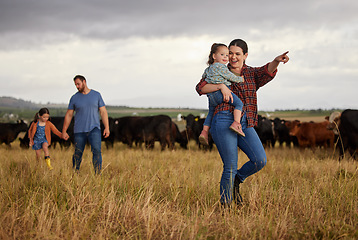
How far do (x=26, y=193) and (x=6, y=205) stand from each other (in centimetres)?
79

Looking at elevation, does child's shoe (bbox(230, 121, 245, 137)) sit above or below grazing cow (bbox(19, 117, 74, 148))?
above

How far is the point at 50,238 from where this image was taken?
323cm

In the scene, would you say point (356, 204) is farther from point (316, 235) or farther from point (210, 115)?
point (210, 115)

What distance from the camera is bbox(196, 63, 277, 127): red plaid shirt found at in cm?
415

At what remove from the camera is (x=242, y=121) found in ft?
13.5

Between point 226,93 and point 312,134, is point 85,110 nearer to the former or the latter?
point 226,93

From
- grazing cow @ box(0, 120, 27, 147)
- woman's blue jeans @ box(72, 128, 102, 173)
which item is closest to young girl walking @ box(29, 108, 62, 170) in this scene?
woman's blue jeans @ box(72, 128, 102, 173)

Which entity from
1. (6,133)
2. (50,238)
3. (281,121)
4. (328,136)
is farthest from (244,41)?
(6,133)

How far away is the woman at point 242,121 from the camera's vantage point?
4043mm

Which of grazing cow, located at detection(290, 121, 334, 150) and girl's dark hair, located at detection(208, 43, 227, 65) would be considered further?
grazing cow, located at detection(290, 121, 334, 150)

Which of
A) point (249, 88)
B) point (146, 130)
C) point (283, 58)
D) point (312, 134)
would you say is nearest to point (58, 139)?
point (146, 130)

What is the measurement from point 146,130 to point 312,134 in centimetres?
725

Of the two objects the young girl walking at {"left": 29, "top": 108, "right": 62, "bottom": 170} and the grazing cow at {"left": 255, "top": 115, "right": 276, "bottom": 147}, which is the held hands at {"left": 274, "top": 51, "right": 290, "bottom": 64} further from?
the grazing cow at {"left": 255, "top": 115, "right": 276, "bottom": 147}

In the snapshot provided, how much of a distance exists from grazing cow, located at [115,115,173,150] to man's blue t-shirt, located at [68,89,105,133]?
26.4 feet
